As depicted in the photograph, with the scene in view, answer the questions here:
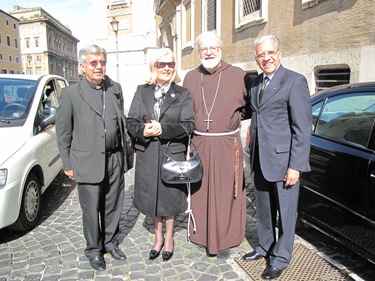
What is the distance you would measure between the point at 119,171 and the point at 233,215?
1.21 metres

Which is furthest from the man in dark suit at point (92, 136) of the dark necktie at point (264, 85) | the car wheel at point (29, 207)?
the dark necktie at point (264, 85)

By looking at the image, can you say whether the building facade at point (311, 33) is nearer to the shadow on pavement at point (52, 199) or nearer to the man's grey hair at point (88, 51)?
the man's grey hair at point (88, 51)

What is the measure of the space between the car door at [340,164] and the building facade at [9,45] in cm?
7086

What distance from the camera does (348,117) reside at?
3115mm

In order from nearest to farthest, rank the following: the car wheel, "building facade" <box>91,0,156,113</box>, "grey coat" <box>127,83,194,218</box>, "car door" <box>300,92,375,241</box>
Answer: "car door" <box>300,92,375,241</box> < "grey coat" <box>127,83,194,218</box> < the car wheel < "building facade" <box>91,0,156,113</box>

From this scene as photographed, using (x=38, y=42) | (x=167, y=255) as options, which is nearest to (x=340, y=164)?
(x=167, y=255)

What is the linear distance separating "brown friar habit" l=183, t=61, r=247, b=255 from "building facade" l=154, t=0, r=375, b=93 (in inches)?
159

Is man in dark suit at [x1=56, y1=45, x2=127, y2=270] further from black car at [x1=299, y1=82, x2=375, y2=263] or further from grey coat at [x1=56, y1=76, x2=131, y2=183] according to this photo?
black car at [x1=299, y1=82, x2=375, y2=263]

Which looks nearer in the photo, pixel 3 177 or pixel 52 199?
pixel 3 177

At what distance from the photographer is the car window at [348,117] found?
285cm

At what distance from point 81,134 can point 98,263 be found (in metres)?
1.26

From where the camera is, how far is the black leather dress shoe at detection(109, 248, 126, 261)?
3246mm

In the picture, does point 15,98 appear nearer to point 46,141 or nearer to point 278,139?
point 46,141

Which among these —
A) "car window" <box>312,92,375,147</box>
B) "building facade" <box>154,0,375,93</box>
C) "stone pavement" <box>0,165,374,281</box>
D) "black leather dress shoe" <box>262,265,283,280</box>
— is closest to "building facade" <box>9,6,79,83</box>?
"building facade" <box>154,0,375,93</box>
